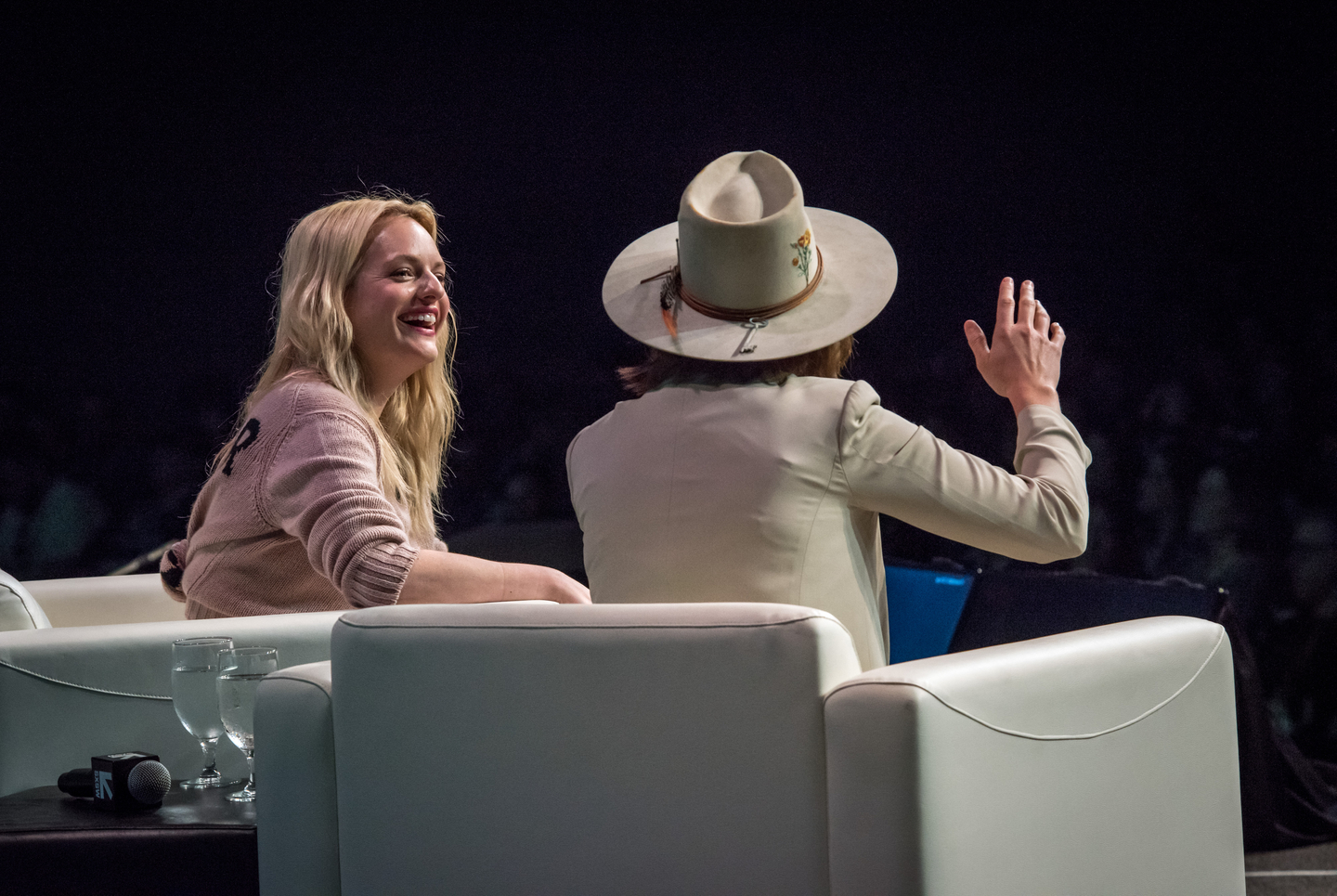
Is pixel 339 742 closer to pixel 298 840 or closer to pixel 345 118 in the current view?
pixel 298 840

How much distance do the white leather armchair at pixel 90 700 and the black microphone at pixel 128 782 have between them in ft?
0.69

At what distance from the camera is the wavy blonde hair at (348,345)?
2.24 m

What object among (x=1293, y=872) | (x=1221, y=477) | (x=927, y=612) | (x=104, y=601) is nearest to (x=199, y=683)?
(x=104, y=601)

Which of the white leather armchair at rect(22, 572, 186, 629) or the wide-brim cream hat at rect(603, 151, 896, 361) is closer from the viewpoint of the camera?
the wide-brim cream hat at rect(603, 151, 896, 361)

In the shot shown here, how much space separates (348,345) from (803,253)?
36.3 inches

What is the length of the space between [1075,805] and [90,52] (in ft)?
12.0

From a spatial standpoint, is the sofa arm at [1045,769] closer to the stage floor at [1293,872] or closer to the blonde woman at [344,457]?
the blonde woman at [344,457]

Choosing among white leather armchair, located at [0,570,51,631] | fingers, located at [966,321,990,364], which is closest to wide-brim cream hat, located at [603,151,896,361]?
fingers, located at [966,321,990,364]

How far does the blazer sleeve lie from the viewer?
153 centimetres

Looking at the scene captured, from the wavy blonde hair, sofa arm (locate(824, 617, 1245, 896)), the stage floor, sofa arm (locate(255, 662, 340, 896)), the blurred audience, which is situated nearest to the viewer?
sofa arm (locate(824, 617, 1245, 896))

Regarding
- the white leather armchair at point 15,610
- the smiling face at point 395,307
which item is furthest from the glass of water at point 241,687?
the smiling face at point 395,307

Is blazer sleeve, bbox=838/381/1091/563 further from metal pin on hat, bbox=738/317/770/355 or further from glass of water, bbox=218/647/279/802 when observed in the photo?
glass of water, bbox=218/647/279/802

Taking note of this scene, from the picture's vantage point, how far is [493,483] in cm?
392

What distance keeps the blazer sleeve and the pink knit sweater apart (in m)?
0.75
